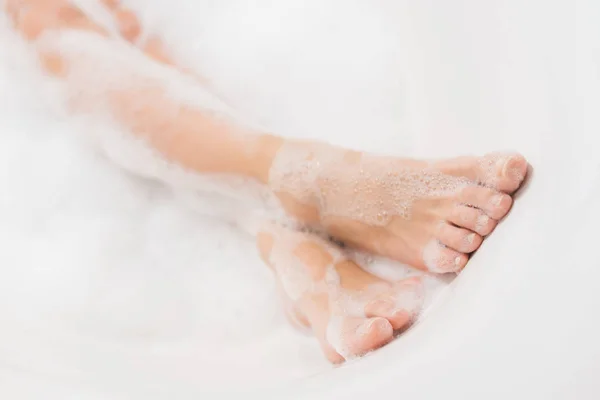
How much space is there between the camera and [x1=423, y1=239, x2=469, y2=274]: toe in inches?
31.5

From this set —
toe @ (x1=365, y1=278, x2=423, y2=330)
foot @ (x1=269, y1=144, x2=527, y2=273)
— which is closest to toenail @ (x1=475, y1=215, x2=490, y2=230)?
foot @ (x1=269, y1=144, x2=527, y2=273)

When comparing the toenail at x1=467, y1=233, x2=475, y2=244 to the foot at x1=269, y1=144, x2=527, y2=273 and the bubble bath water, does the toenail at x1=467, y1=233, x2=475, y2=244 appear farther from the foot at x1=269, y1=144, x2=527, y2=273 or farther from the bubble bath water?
the bubble bath water

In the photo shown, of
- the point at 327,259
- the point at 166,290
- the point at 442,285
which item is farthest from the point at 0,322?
the point at 442,285

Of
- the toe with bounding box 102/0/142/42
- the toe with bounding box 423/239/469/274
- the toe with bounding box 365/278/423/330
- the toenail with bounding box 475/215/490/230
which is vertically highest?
the toe with bounding box 102/0/142/42

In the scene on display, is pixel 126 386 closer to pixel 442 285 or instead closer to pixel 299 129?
pixel 442 285

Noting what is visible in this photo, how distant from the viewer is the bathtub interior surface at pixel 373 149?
61 centimetres

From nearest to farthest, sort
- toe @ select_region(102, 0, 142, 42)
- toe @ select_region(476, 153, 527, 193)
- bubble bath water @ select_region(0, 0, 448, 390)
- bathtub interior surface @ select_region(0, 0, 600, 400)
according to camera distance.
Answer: bathtub interior surface @ select_region(0, 0, 600, 400)
toe @ select_region(476, 153, 527, 193)
bubble bath water @ select_region(0, 0, 448, 390)
toe @ select_region(102, 0, 142, 42)

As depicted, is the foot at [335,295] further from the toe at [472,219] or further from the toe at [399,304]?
the toe at [472,219]

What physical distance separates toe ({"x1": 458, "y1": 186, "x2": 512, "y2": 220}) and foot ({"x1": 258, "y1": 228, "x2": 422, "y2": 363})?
141 millimetres

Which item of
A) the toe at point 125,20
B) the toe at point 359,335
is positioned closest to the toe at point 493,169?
the toe at point 359,335

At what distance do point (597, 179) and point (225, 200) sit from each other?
0.62 meters

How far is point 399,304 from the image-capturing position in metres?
0.82

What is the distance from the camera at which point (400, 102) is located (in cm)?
114

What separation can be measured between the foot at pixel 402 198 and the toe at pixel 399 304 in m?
0.04
